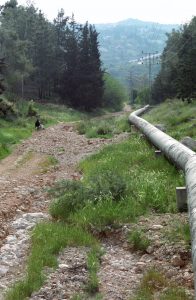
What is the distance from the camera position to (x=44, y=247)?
25.1ft

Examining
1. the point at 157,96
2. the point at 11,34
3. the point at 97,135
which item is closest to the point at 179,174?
the point at 97,135

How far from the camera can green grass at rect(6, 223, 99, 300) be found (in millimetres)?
6246

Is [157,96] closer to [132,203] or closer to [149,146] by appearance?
[149,146]

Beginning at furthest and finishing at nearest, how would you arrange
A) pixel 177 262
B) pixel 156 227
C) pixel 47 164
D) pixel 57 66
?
1. pixel 57 66
2. pixel 47 164
3. pixel 156 227
4. pixel 177 262

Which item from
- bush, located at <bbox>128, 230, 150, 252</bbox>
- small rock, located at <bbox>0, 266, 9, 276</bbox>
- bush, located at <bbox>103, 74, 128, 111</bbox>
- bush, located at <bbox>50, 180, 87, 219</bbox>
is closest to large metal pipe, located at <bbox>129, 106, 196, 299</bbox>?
bush, located at <bbox>128, 230, 150, 252</bbox>

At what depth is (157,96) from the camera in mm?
87250

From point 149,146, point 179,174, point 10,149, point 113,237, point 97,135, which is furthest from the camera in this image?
point 97,135

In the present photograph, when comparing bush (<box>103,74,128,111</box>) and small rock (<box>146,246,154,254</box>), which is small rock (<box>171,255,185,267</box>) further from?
bush (<box>103,74,128,111</box>)

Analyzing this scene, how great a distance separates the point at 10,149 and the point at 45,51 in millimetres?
57585

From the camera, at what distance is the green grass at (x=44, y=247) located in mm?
6246

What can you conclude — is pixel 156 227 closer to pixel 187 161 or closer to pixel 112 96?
pixel 187 161

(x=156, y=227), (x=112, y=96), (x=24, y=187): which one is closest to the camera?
(x=156, y=227)

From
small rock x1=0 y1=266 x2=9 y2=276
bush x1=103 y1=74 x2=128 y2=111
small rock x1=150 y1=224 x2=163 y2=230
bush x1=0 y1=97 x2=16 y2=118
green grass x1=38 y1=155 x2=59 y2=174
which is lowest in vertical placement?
bush x1=103 y1=74 x2=128 y2=111

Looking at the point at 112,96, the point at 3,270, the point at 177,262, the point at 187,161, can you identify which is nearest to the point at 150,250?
the point at 177,262
